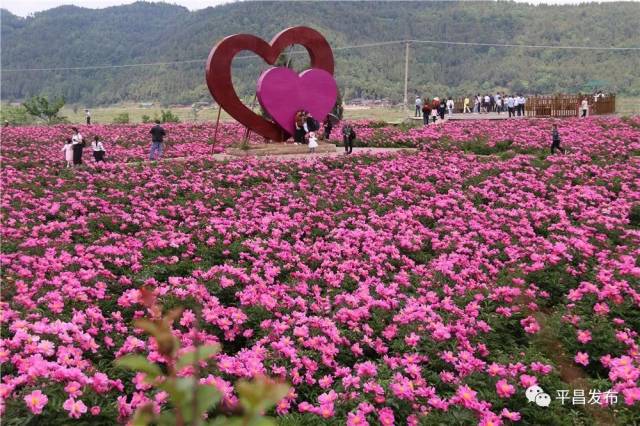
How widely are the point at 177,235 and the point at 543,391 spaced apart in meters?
4.74

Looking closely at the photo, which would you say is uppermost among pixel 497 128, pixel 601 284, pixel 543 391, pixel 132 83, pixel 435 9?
pixel 435 9

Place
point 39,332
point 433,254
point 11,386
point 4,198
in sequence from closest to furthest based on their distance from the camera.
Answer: point 11,386, point 39,332, point 433,254, point 4,198

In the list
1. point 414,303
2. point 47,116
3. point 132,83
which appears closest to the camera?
point 414,303

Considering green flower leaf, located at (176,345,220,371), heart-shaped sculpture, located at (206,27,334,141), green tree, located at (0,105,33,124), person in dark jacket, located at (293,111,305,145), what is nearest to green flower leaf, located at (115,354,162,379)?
green flower leaf, located at (176,345,220,371)

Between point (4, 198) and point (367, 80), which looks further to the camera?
point (367, 80)

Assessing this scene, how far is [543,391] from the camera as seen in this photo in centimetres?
357

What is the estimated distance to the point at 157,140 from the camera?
1434 centimetres

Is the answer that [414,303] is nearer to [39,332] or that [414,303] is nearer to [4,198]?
[39,332]

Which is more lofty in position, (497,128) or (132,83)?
(132,83)

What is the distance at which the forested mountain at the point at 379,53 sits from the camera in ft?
358

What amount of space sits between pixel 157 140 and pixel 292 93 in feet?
12.4

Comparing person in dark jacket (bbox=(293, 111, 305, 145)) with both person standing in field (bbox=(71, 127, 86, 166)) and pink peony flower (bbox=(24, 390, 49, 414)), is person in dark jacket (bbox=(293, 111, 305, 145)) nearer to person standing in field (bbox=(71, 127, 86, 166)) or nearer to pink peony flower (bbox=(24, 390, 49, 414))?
person standing in field (bbox=(71, 127, 86, 166))

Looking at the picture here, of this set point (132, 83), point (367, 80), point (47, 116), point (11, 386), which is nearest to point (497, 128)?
point (11, 386)

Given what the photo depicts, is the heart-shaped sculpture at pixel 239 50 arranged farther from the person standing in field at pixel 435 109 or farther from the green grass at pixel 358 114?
the green grass at pixel 358 114
